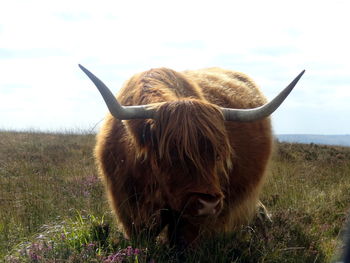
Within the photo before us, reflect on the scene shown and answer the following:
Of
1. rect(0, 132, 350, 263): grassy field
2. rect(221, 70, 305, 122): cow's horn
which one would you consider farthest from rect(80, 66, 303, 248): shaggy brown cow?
rect(0, 132, 350, 263): grassy field

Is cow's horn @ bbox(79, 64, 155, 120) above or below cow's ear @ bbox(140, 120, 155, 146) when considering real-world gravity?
above

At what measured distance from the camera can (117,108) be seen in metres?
3.61

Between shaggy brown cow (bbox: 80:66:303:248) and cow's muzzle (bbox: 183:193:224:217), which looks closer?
cow's muzzle (bbox: 183:193:224:217)

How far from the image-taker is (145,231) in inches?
153

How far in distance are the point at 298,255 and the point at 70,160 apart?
5863mm

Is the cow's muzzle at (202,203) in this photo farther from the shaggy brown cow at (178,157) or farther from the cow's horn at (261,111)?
the cow's horn at (261,111)

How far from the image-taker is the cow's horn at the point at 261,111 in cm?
371

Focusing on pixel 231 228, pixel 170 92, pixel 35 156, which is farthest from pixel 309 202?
pixel 35 156

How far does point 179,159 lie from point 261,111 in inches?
34.4

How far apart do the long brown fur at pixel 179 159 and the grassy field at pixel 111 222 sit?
24cm

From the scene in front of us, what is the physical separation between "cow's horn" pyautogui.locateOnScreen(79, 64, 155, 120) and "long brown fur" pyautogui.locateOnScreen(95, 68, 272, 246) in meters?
0.08

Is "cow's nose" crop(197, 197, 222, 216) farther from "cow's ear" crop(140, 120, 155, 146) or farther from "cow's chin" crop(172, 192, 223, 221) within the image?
"cow's ear" crop(140, 120, 155, 146)

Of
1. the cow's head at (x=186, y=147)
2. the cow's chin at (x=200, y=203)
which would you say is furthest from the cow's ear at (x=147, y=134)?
the cow's chin at (x=200, y=203)

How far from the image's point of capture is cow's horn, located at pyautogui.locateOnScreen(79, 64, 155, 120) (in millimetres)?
3510
